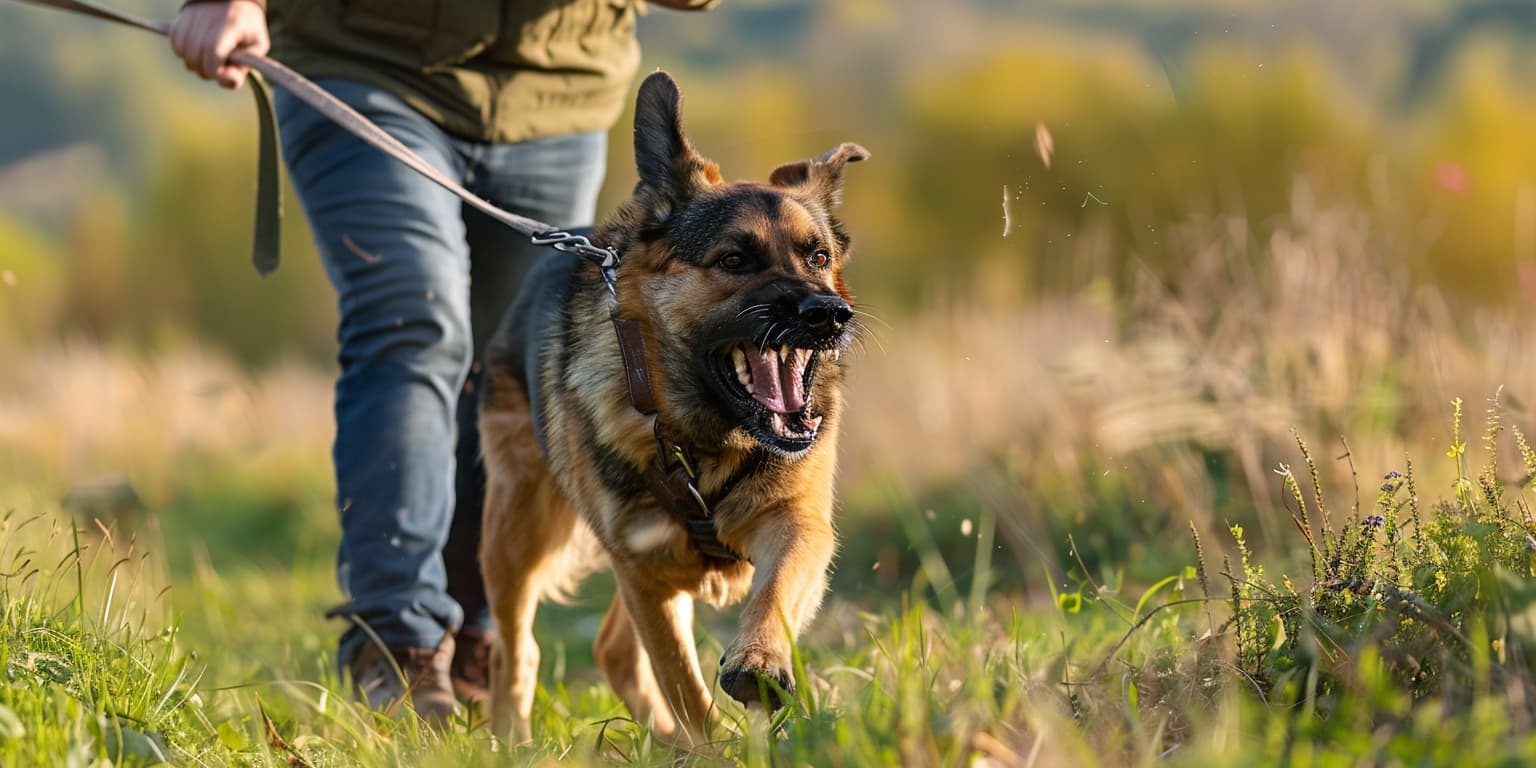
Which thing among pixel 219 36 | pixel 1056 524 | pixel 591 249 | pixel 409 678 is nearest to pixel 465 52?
pixel 219 36

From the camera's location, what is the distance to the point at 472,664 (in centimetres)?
454

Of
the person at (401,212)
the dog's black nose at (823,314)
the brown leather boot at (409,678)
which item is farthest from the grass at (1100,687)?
the dog's black nose at (823,314)

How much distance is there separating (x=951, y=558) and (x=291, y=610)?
3.03 meters

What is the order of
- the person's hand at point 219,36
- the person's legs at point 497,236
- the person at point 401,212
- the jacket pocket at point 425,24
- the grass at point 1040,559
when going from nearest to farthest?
the grass at point 1040,559
the person's hand at point 219,36
the person at point 401,212
the jacket pocket at point 425,24
the person's legs at point 497,236

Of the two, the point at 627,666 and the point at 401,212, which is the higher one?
the point at 401,212

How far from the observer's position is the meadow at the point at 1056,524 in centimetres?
244

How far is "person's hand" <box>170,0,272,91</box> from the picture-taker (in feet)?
11.6

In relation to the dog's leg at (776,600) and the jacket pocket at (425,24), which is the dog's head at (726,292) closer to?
the dog's leg at (776,600)

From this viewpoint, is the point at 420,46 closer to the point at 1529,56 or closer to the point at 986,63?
the point at 986,63

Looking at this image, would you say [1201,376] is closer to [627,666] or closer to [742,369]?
[627,666]

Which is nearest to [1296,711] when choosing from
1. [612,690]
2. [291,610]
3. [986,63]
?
[612,690]

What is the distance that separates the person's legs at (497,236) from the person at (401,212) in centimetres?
2

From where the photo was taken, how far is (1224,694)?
8.01 ft

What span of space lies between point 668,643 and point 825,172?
1.35 metres
